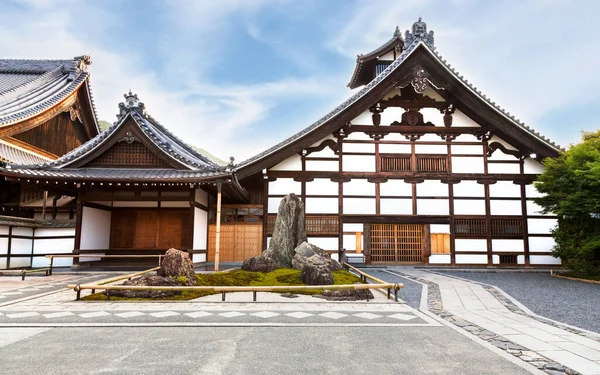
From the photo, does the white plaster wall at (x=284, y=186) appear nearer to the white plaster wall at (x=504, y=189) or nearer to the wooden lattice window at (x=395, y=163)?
the wooden lattice window at (x=395, y=163)

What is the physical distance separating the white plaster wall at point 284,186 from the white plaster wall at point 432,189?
6047 millimetres

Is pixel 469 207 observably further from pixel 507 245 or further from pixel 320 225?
pixel 320 225

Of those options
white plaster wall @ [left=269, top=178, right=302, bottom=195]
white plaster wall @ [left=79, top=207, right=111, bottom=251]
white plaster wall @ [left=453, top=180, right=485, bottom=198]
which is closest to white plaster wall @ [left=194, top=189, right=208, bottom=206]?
white plaster wall @ [left=269, top=178, right=302, bottom=195]

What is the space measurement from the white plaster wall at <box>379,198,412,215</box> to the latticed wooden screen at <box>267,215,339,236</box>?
2405 mm

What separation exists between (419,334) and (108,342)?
4.50 meters

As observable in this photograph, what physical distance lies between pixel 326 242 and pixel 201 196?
628cm

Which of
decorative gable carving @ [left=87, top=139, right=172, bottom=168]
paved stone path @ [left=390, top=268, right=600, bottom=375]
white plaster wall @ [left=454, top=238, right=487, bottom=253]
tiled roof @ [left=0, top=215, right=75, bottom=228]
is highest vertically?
decorative gable carving @ [left=87, top=139, right=172, bottom=168]

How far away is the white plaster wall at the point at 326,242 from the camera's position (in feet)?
57.8

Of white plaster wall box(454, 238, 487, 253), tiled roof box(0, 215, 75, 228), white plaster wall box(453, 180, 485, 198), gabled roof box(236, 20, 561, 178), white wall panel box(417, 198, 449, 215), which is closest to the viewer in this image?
tiled roof box(0, 215, 75, 228)

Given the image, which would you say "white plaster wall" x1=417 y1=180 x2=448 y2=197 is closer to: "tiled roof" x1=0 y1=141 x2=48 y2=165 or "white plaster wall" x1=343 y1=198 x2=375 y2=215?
"white plaster wall" x1=343 y1=198 x2=375 y2=215

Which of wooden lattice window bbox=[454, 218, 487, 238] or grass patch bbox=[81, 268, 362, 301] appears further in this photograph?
wooden lattice window bbox=[454, 218, 487, 238]

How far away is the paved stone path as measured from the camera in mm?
4539

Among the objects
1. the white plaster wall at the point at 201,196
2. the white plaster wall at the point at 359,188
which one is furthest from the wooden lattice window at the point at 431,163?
the white plaster wall at the point at 201,196

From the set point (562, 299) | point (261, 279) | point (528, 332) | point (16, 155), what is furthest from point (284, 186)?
point (528, 332)
